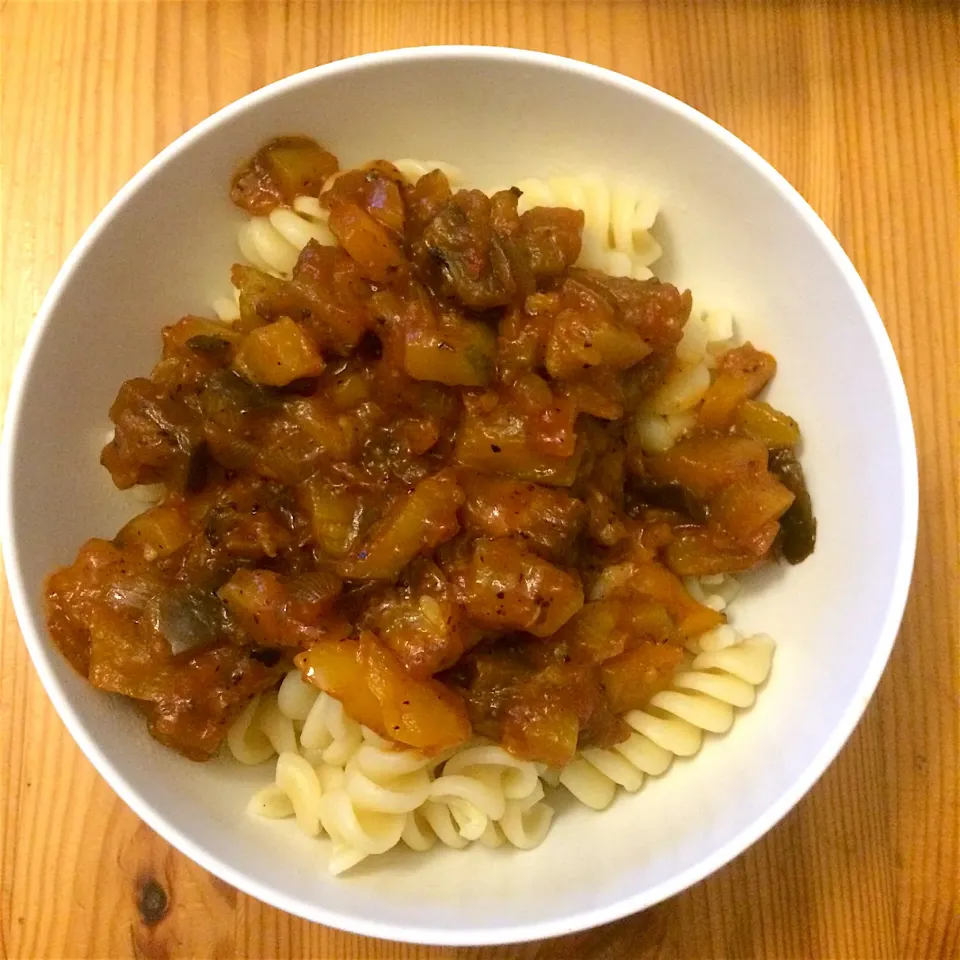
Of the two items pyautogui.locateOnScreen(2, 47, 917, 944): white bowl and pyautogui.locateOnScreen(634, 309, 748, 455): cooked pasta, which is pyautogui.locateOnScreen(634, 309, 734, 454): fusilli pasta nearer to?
pyautogui.locateOnScreen(634, 309, 748, 455): cooked pasta

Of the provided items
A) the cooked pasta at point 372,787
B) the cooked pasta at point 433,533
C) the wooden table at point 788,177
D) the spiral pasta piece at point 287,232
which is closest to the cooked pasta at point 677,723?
the cooked pasta at point 433,533

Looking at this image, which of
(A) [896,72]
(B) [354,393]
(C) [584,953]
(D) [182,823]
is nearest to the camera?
(D) [182,823]

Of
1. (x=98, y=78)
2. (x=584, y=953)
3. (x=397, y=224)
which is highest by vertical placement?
(x=98, y=78)

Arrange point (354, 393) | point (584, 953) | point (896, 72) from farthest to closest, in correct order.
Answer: point (896, 72), point (584, 953), point (354, 393)

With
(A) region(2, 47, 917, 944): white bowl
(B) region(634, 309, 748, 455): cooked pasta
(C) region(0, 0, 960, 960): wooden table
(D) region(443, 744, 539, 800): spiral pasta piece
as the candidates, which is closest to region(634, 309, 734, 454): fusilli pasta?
(B) region(634, 309, 748, 455): cooked pasta

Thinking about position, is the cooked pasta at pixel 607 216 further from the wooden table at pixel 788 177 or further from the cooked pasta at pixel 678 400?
the wooden table at pixel 788 177

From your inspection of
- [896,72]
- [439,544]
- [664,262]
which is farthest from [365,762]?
[896,72]

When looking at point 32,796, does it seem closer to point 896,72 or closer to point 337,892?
point 337,892
